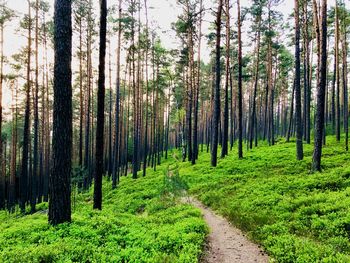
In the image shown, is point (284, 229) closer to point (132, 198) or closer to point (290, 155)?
point (132, 198)

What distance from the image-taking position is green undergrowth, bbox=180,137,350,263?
6254 millimetres

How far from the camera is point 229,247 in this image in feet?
23.2

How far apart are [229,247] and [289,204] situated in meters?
3.52

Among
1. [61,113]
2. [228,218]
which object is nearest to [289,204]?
[228,218]

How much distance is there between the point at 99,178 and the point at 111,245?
4070mm

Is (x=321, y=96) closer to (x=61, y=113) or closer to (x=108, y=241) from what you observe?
(x=108, y=241)

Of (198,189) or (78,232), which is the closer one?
(78,232)

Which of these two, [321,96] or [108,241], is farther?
[321,96]

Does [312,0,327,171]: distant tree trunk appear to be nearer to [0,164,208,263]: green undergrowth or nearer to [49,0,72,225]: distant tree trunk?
[0,164,208,263]: green undergrowth

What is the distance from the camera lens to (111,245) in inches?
255

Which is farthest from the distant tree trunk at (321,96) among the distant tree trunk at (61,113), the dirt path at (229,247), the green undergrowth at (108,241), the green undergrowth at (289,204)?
the distant tree trunk at (61,113)

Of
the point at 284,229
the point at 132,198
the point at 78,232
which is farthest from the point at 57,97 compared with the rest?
the point at 132,198

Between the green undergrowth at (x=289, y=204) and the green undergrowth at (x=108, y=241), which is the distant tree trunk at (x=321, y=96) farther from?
the green undergrowth at (x=108, y=241)

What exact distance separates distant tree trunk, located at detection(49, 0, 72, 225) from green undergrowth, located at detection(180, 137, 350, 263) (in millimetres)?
5771
